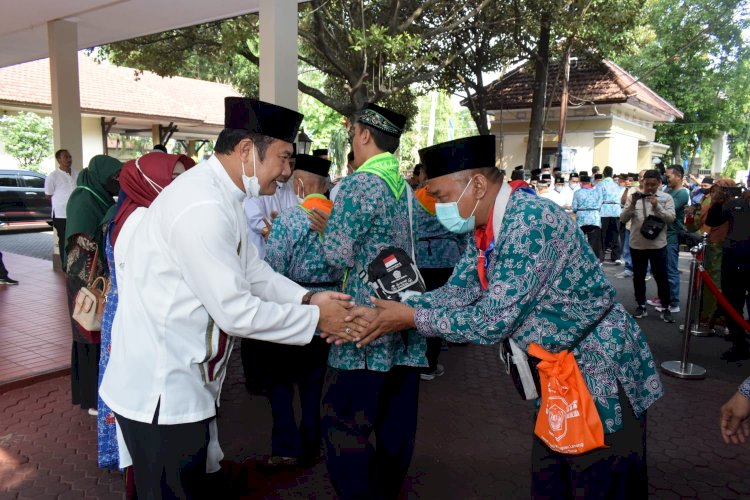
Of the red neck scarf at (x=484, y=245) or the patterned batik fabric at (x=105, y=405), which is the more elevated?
the red neck scarf at (x=484, y=245)

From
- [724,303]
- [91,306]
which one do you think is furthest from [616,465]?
[724,303]

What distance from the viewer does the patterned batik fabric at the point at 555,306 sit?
1.95 metres

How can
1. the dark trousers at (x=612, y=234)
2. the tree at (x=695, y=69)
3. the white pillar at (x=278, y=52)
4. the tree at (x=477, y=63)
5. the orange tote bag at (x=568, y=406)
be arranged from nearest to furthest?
the orange tote bag at (x=568, y=406), the white pillar at (x=278, y=52), the dark trousers at (x=612, y=234), the tree at (x=477, y=63), the tree at (x=695, y=69)

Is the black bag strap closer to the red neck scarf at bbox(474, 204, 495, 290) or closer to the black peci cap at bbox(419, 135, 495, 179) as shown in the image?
the red neck scarf at bbox(474, 204, 495, 290)

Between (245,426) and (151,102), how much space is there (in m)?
17.6

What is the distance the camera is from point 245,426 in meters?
4.23

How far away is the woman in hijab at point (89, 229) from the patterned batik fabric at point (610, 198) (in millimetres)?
10271

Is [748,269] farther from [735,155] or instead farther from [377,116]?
[735,155]

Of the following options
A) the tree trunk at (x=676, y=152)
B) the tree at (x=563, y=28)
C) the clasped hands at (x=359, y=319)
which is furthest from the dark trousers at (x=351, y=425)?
the tree trunk at (x=676, y=152)

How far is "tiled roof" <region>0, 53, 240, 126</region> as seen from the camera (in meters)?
16.1

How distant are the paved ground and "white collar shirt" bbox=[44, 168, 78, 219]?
478 cm

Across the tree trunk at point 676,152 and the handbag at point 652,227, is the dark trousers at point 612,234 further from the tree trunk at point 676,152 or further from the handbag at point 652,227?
the tree trunk at point 676,152

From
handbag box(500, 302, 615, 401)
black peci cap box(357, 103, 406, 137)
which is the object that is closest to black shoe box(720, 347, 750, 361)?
handbag box(500, 302, 615, 401)

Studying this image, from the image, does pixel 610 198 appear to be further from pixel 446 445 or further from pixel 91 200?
pixel 91 200
